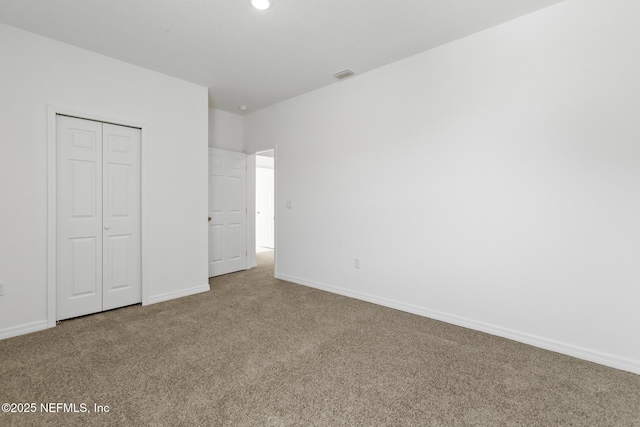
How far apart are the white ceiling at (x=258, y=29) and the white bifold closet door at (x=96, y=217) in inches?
33.4

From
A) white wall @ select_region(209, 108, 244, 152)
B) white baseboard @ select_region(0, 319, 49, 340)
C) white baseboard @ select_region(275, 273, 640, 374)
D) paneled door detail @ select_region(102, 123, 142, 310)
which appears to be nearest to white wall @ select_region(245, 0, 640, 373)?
white baseboard @ select_region(275, 273, 640, 374)

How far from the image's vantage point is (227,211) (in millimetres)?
4883

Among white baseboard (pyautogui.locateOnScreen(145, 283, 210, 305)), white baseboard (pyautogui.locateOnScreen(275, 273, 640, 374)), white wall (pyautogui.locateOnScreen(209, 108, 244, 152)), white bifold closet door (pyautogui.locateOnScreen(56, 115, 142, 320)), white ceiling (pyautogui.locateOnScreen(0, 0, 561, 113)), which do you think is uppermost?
white ceiling (pyautogui.locateOnScreen(0, 0, 561, 113))

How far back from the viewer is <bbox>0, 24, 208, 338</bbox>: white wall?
8.57 ft

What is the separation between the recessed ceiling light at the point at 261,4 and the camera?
2271 millimetres

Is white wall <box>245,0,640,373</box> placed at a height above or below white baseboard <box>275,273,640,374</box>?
above

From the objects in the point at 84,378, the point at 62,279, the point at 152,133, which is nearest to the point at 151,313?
the point at 62,279

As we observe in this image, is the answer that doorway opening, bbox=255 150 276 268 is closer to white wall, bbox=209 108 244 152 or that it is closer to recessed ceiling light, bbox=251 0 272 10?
white wall, bbox=209 108 244 152

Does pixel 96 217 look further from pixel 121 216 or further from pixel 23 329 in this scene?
pixel 23 329

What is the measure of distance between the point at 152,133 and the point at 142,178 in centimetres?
54

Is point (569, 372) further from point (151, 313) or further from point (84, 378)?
point (151, 313)

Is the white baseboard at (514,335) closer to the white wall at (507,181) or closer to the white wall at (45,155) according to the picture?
the white wall at (507,181)

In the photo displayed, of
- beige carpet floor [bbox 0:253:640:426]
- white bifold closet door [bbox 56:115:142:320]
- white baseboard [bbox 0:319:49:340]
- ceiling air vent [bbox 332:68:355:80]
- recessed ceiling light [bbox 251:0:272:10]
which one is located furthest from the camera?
ceiling air vent [bbox 332:68:355:80]

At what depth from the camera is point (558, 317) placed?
2.37 metres
